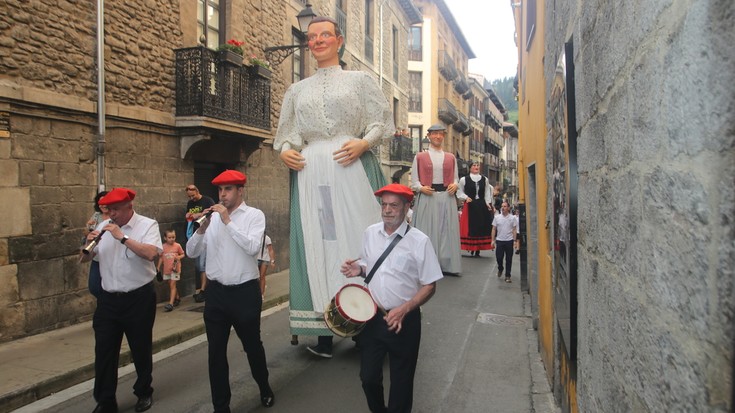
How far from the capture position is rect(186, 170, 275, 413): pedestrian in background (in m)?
3.90

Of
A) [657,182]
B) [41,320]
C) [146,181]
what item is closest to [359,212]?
[657,182]

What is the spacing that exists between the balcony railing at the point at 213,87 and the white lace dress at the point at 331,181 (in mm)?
4855

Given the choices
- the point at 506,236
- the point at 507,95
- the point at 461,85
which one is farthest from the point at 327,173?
the point at 507,95

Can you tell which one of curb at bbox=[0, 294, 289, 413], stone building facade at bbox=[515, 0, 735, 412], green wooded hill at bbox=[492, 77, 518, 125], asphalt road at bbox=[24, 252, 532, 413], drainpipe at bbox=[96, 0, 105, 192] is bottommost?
curb at bbox=[0, 294, 289, 413]

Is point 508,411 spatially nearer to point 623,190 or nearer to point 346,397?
point 346,397

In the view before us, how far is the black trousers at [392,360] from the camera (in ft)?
11.0

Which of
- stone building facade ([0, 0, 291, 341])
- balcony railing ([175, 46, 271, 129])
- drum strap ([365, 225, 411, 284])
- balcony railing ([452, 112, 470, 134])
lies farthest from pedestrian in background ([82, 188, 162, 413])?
balcony railing ([452, 112, 470, 134])

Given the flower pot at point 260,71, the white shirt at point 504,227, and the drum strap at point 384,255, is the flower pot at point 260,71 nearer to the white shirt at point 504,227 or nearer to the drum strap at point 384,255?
the white shirt at point 504,227

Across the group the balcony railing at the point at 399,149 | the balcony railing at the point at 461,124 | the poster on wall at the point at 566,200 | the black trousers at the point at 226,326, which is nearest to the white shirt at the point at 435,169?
the black trousers at the point at 226,326

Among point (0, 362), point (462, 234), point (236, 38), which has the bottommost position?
point (0, 362)

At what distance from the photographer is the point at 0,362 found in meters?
5.54

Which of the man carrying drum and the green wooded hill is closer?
the man carrying drum

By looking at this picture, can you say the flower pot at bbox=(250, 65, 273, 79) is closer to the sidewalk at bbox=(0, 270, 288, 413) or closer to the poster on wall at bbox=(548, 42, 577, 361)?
the sidewalk at bbox=(0, 270, 288, 413)

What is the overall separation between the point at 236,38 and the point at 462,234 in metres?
6.32
